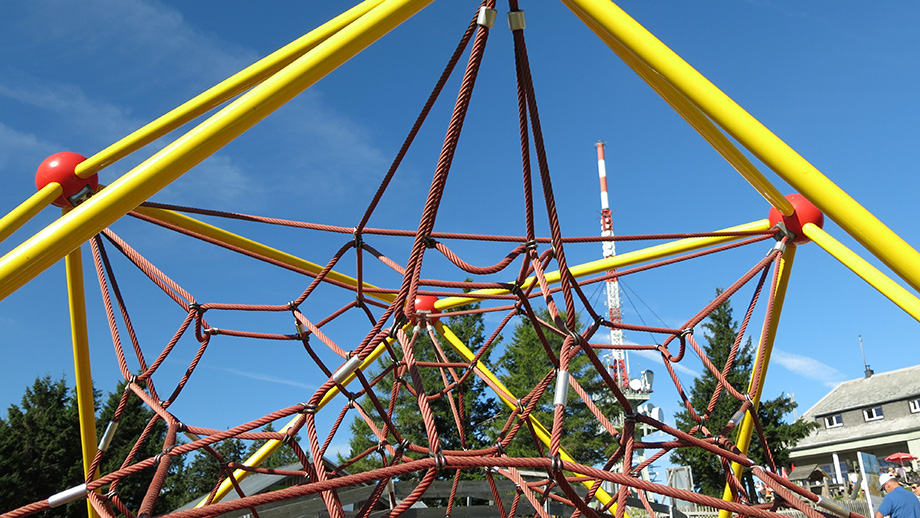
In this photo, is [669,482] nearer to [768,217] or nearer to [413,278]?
[768,217]

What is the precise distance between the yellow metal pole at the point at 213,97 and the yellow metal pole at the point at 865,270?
133 inches

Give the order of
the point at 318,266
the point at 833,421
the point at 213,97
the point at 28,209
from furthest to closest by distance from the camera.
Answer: the point at 833,421 < the point at 318,266 < the point at 213,97 < the point at 28,209

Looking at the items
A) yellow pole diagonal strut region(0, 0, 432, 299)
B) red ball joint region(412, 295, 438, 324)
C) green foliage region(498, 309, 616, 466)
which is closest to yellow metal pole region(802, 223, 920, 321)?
yellow pole diagonal strut region(0, 0, 432, 299)

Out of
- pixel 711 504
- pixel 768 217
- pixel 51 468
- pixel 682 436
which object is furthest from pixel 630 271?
pixel 51 468

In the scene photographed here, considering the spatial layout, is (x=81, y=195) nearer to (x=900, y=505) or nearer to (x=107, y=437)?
(x=107, y=437)

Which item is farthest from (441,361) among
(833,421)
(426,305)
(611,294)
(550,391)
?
(833,421)

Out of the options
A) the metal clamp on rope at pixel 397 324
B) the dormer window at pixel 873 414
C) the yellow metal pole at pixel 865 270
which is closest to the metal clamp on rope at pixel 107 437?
the metal clamp on rope at pixel 397 324

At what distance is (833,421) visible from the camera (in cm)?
3606

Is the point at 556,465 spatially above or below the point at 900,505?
below

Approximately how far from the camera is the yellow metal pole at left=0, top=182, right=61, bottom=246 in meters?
3.40

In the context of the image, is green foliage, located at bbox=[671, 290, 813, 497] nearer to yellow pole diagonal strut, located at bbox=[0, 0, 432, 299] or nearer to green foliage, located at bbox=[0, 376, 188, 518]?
green foliage, located at bbox=[0, 376, 188, 518]

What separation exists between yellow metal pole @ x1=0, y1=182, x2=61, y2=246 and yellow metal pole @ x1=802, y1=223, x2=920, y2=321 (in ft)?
15.2

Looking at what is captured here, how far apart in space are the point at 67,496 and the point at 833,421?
129ft

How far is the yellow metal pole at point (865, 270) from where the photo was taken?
155 inches
